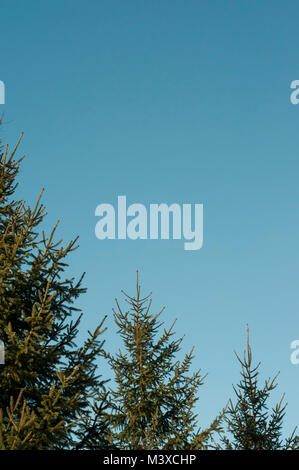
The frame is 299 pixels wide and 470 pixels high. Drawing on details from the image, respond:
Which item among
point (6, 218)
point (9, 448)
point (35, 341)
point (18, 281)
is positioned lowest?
point (9, 448)

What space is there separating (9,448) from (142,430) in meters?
7.31

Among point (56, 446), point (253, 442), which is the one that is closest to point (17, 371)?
point (56, 446)

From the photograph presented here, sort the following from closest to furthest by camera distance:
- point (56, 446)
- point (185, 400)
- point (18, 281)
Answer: point (56, 446)
point (18, 281)
point (185, 400)

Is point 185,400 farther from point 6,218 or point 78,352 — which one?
point 6,218

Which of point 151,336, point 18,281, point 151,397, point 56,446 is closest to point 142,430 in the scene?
point 151,397

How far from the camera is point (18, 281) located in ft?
32.8

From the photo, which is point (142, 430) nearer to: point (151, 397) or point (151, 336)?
point (151, 397)

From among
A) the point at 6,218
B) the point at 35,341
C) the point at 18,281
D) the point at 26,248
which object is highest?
the point at 6,218

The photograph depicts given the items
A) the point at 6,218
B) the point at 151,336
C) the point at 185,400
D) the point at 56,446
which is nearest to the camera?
the point at 56,446

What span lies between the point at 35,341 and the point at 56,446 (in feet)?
6.23

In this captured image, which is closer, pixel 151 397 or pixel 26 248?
pixel 26 248

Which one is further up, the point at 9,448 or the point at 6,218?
the point at 6,218

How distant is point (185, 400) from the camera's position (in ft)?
46.7

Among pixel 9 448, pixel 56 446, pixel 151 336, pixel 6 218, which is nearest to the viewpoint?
pixel 9 448
